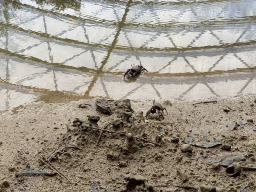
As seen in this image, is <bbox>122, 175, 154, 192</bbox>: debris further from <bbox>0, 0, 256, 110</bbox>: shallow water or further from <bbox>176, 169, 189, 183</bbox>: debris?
<bbox>0, 0, 256, 110</bbox>: shallow water

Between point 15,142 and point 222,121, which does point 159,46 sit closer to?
point 222,121

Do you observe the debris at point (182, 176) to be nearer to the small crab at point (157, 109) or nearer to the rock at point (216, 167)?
the rock at point (216, 167)

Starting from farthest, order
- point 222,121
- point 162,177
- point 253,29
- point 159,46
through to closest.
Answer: point 253,29 < point 159,46 < point 222,121 < point 162,177

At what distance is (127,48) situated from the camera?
9945mm

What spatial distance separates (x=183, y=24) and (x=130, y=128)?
6773 mm

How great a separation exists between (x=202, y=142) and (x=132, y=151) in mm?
1351

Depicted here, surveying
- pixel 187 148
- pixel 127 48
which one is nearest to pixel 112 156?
pixel 187 148

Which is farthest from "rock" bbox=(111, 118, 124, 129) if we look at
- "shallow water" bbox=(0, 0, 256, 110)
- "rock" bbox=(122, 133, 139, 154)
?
"shallow water" bbox=(0, 0, 256, 110)

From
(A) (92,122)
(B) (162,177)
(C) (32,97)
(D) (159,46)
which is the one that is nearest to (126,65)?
(D) (159,46)

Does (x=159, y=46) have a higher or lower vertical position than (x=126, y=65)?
higher

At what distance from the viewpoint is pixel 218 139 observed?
557 centimetres

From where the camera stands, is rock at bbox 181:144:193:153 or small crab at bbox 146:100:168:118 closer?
rock at bbox 181:144:193:153

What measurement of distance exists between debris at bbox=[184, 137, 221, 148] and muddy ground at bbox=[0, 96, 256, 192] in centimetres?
2

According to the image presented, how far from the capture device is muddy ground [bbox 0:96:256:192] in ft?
15.1
